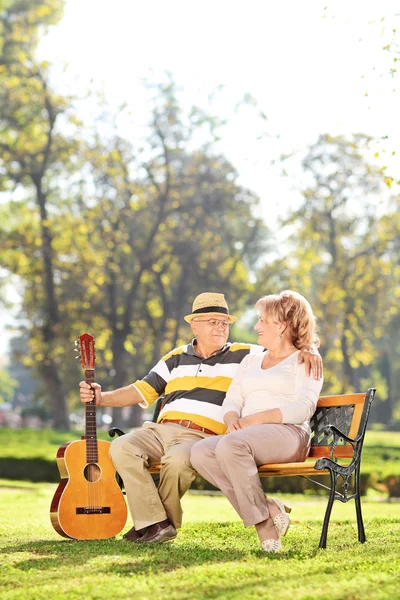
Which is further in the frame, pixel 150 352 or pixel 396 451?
pixel 150 352

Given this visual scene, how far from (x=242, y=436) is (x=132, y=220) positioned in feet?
84.4

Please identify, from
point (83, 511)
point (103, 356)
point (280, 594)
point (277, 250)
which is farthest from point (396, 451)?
point (280, 594)

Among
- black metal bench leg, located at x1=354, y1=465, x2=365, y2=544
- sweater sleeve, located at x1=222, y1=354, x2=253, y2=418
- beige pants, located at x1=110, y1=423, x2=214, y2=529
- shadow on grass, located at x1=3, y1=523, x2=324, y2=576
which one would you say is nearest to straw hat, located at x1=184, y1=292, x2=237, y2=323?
sweater sleeve, located at x1=222, y1=354, x2=253, y2=418

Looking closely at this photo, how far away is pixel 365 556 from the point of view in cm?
539

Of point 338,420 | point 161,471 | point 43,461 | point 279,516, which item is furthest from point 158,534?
point 43,461

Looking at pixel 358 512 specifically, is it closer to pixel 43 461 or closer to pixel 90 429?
pixel 90 429

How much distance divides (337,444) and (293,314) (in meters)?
0.97

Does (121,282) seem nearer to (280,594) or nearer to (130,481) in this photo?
(130,481)

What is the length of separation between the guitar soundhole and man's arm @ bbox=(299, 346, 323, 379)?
177 cm

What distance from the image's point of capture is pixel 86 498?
655 centimetres

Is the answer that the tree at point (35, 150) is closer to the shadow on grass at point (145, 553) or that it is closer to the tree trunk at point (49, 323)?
the tree trunk at point (49, 323)

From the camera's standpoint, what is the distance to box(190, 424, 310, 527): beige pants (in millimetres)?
5508

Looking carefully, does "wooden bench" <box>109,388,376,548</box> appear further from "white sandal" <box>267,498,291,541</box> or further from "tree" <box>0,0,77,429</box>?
"tree" <box>0,0,77,429</box>

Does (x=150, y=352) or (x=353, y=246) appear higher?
(x=353, y=246)
